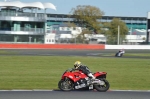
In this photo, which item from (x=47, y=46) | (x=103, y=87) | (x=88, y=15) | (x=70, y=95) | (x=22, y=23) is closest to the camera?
(x=70, y=95)

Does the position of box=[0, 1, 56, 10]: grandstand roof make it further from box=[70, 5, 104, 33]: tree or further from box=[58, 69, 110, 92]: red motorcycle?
box=[58, 69, 110, 92]: red motorcycle

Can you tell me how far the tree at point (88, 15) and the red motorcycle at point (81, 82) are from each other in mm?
76648

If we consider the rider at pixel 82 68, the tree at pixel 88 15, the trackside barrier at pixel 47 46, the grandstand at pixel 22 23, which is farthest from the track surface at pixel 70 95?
the tree at pixel 88 15

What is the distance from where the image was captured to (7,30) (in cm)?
7281

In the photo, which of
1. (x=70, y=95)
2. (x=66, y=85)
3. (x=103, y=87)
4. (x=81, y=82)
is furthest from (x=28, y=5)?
(x=70, y=95)

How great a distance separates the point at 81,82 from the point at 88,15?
77997 mm

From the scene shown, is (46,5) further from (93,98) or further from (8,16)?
(93,98)

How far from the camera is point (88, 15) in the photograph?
92.6 m

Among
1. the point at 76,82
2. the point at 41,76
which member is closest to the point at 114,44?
the point at 41,76

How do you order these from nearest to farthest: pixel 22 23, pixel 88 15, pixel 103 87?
pixel 103 87 → pixel 22 23 → pixel 88 15

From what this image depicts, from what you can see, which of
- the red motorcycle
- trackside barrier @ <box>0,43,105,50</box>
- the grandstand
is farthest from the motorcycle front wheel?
the grandstand

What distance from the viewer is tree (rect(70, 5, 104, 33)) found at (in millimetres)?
91938

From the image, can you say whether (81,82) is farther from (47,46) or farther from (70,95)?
(47,46)

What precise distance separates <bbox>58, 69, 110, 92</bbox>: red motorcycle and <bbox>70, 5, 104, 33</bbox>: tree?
3018 inches
